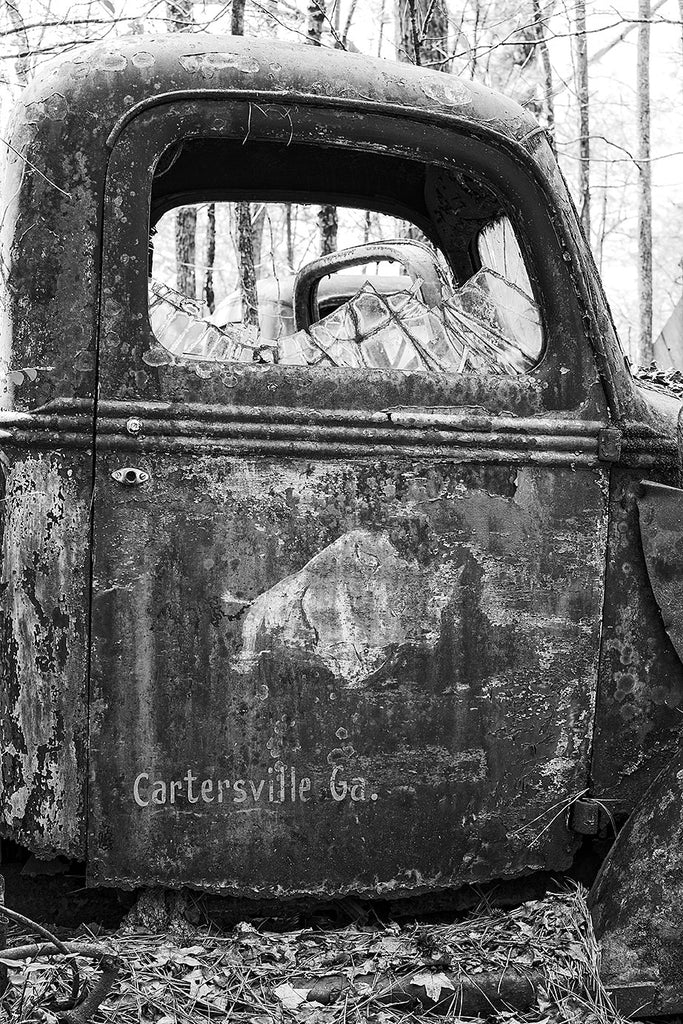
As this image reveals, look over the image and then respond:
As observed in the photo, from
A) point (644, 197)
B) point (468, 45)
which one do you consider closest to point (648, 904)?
point (468, 45)

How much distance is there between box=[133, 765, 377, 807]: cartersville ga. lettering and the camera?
6.12 ft

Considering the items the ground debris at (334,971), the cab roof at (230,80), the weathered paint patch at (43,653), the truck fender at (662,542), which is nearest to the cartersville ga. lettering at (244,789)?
the weathered paint patch at (43,653)

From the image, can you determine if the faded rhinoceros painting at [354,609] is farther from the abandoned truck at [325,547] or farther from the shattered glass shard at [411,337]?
the shattered glass shard at [411,337]

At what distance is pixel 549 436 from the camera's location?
2029 millimetres

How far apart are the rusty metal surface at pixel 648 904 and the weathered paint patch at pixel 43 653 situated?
3.71 feet

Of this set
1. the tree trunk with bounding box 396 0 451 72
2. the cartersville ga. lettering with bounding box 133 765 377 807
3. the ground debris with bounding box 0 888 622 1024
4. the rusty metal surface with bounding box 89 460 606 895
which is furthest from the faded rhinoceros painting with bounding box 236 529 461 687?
the tree trunk with bounding box 396 0 451 72

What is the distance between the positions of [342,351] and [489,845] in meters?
1.17

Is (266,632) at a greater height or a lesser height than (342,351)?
lesser

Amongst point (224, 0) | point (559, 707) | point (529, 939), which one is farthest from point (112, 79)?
point (224, 0)

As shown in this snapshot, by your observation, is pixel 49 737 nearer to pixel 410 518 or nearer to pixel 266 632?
pixel 266 632

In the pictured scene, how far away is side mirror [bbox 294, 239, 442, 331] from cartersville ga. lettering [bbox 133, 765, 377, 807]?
166cm

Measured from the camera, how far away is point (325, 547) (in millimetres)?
1917

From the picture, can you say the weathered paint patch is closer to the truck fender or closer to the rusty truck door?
the rusty truck door

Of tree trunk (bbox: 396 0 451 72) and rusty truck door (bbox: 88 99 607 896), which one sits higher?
tree trunk (bbox: 396 0 451 72)
